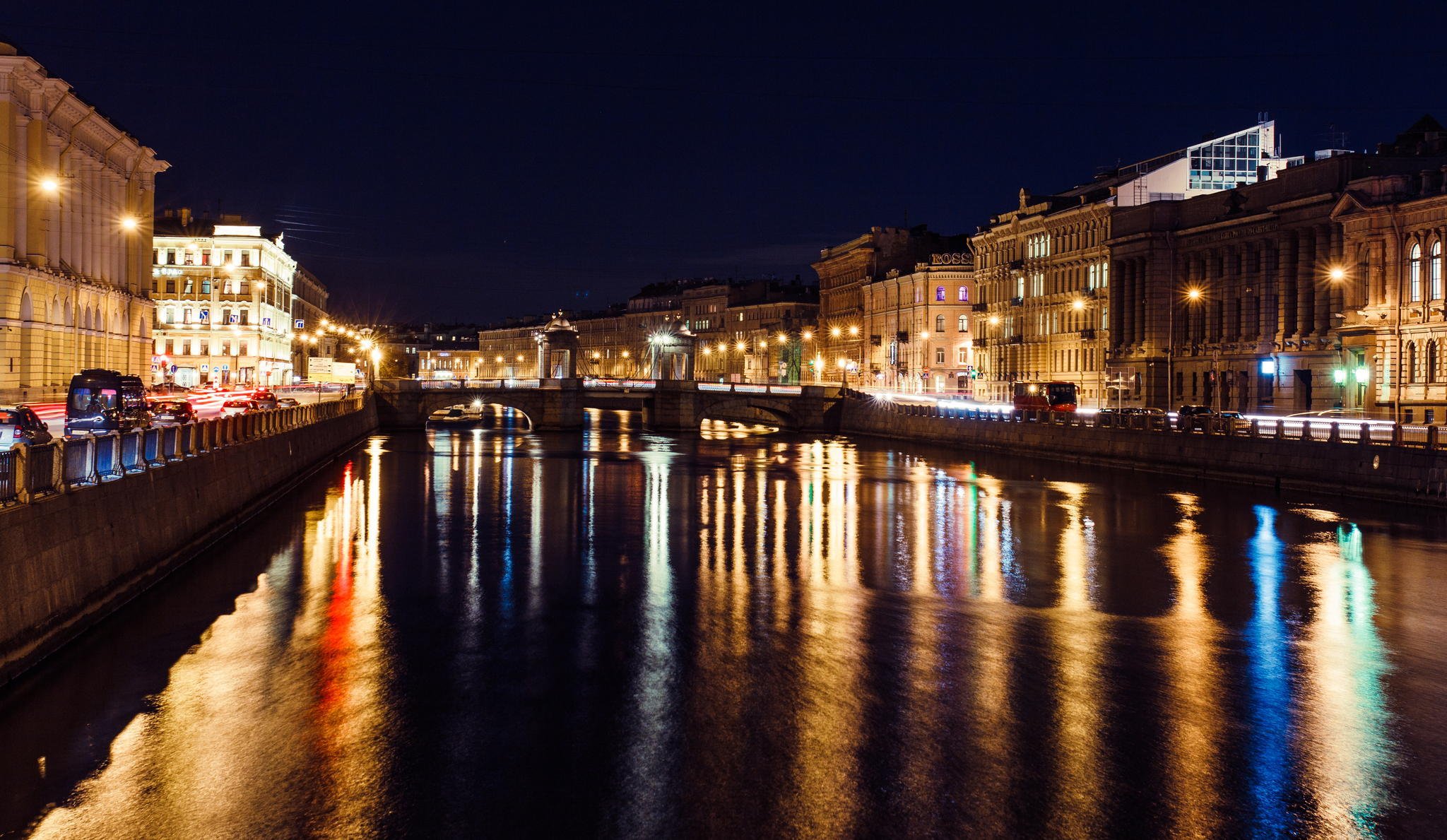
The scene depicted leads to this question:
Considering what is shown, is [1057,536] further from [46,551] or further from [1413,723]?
[46,551]

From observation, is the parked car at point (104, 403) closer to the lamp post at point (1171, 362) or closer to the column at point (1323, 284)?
the column at point (1323, 284)

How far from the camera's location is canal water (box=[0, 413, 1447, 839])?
13.9 m

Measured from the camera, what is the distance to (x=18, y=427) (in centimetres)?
3256

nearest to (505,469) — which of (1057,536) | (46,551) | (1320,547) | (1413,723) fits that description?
(1057,536)

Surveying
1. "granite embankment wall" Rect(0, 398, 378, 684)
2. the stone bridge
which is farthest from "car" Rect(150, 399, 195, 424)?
the stone bridge

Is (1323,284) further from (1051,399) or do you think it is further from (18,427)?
(18,427)

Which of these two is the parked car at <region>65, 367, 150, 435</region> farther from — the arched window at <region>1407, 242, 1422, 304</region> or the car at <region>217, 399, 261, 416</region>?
the arched window at <region>1407, 242, 1422, 304</region>

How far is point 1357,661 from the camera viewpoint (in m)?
21.3

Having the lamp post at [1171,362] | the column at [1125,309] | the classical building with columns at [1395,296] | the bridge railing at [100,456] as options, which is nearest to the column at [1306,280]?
the classical building with columns at [1395,296]

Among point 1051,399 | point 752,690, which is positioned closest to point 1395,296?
point 1051,399

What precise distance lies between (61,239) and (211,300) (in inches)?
2520

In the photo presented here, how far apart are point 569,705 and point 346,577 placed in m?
12.8

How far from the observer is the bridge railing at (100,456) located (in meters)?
18.2

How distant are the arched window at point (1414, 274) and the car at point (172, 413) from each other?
180 ft
